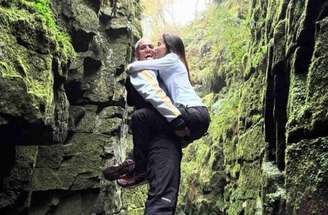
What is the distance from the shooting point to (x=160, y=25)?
3384 centimetres

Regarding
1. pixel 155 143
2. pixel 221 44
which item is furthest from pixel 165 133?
pixel 221 44

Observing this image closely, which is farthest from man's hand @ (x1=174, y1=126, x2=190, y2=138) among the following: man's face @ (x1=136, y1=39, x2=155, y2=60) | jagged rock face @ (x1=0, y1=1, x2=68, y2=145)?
jagged rock face @ (x1=0, y1=1, x2=68, y2=145)

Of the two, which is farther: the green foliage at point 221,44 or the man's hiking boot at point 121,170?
the green foliage at point 221,44

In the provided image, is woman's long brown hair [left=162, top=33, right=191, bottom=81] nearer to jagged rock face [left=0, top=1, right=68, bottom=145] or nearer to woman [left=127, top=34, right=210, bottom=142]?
woman [left=127, top=34, right=210, bottom=142]

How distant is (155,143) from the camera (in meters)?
5.32

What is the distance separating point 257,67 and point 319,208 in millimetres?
7693

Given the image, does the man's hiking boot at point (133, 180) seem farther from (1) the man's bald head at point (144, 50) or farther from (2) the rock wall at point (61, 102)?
(1) the man's bald head at point (144, 50)

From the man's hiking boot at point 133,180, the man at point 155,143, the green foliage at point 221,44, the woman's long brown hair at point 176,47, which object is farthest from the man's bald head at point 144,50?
the green foliage at point 221,44

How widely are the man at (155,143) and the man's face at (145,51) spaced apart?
47 cm

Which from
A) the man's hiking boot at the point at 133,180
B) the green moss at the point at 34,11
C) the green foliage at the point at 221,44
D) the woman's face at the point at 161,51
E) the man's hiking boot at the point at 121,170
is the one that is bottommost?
the man's hiking boot at the point at 133,180

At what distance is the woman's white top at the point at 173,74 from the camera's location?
5.53 metres

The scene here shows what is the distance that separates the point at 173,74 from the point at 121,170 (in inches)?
53.2

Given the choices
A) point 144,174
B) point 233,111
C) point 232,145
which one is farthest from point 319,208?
point 233,111

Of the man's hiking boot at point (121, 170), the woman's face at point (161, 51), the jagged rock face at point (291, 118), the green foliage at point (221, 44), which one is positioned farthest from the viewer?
the green foliage at point (221, 44)
